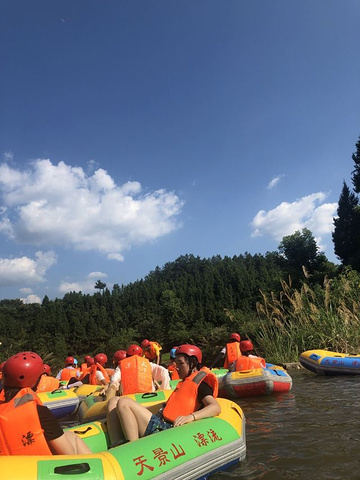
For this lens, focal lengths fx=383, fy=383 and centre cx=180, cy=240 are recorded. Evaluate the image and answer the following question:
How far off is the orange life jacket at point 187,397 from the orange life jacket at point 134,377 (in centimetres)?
161

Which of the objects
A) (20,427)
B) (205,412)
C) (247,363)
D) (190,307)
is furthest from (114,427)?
(190,307)

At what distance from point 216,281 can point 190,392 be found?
122 feet

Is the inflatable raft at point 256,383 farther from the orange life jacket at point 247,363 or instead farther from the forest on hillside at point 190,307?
the forest on hillside at point 190,307

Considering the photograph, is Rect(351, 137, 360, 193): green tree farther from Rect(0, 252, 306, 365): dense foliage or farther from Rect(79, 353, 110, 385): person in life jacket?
Rect(79, 353, 110, 385): person in life jacket

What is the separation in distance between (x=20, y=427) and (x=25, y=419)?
0.21 feet

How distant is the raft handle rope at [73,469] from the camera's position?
236 centimetres

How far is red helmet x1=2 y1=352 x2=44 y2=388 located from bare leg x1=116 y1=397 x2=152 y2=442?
3.67 ft

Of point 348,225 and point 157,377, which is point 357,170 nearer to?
point 348,225

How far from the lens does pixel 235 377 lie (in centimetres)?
713

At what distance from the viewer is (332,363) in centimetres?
847

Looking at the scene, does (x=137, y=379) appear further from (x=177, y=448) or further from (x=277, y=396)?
(x=277, y=396)

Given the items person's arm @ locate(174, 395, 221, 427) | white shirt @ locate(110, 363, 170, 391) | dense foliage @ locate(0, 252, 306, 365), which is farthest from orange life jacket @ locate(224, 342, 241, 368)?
dense foliage @ locate(0, 252, 306, 365)

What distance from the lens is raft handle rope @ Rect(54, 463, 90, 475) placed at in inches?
92.9

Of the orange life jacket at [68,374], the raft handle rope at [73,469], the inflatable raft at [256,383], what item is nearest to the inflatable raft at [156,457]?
the raft handle rope at [73,469]
